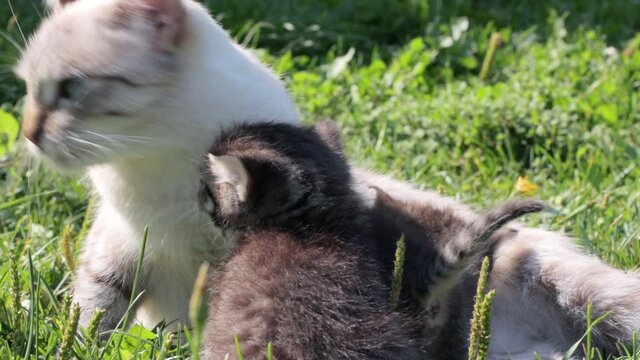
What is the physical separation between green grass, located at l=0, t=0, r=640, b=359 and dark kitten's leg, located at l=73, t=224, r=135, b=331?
96mm

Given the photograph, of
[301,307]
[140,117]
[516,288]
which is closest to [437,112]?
[516,288]

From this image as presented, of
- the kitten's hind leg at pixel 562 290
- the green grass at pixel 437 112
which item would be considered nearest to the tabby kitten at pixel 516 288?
→ the kitten's hind leg at pixel 562 290

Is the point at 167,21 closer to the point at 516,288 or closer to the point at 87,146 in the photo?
the point at 87,146

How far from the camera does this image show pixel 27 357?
8.49ft

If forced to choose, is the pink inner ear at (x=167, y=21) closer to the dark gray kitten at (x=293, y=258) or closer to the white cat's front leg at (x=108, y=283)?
the dark gray kitten at (x=293, y=258)

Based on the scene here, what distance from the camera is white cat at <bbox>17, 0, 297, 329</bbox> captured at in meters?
3.06

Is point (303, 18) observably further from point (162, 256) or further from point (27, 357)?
point (27, 357)

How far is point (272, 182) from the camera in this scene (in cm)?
273

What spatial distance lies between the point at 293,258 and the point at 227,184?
0.90 feet

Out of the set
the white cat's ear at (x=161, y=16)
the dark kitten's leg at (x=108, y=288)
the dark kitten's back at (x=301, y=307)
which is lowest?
the dark kitten's leg at (x=108, y=288)

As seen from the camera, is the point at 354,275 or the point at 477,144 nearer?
the point at 354,275

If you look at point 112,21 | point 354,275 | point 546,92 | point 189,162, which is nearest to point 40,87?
point 112,21

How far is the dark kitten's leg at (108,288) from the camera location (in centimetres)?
330

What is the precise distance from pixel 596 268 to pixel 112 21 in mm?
1721
